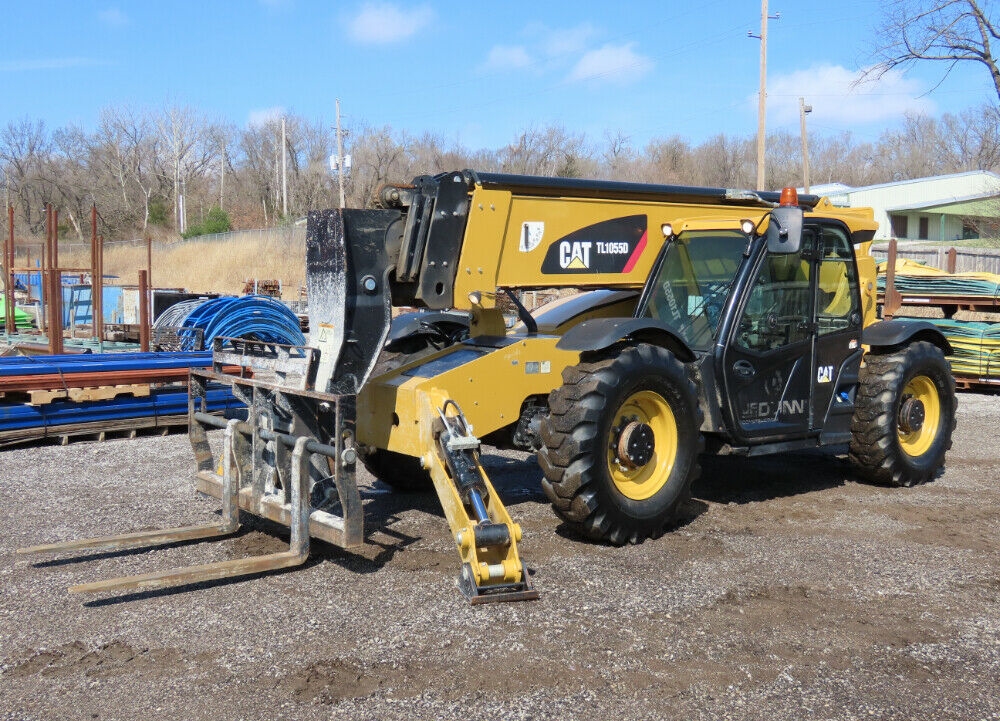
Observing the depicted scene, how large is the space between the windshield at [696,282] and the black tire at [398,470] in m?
2.08

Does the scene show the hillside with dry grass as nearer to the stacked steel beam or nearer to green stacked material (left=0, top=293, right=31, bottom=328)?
green stacked material (left=0, top=293, right=31, bottom=328)

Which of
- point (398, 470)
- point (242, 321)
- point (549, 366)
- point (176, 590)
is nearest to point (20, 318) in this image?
point (242, 321)

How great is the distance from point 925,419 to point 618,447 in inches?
144

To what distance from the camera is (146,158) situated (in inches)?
3004

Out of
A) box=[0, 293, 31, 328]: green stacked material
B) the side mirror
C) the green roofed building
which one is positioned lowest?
box=[0, 293, 31, 328]: green stacked material

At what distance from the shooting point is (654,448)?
660cm

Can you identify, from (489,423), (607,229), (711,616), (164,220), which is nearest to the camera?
(711,616)

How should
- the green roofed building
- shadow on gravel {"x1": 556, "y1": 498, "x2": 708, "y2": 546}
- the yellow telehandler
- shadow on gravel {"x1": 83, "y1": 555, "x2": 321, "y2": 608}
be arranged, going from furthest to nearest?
the green roofed building < shadow on gravel {"x1": 556, "y1": 498, "x2": 708, "y2": 546} < the yellow telehandler < shadow on gravel {"x1": 83, "y1": 555, "x2": 321, "y2": 608}

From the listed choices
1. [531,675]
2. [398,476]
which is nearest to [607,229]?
[398,476]

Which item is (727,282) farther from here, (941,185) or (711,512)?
(941,185)

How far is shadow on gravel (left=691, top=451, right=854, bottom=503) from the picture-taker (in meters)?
7.98

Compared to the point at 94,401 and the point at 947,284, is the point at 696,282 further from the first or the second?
the point at 947,284

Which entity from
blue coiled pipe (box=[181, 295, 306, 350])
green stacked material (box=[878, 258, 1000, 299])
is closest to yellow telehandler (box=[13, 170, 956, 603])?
green stacked material (box=[878, 258, 1000, 299])

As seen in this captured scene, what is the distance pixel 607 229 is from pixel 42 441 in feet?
20.4
